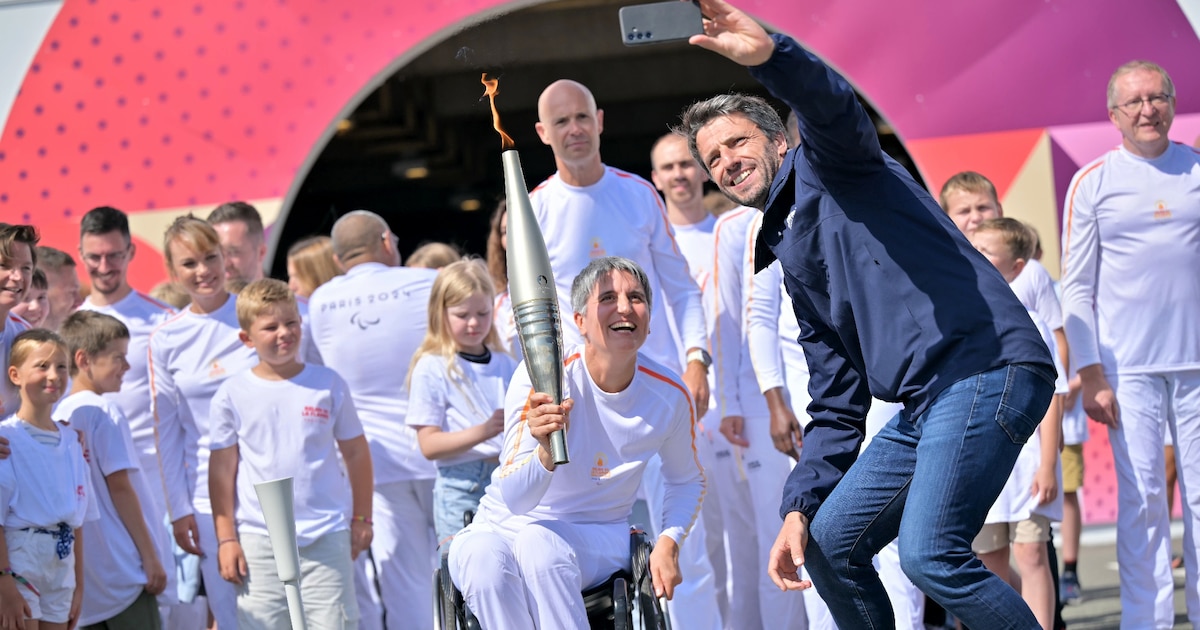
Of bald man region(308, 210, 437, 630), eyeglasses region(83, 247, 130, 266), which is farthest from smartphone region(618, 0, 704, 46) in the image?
eyeglasses region(83, 247, 130, 266)

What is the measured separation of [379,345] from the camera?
221 inches

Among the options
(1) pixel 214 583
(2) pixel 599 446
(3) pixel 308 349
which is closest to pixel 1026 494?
(2) pixel 599 446

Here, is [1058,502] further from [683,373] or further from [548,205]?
[548,205]

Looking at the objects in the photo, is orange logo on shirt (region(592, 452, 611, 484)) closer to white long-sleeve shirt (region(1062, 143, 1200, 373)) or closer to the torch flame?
the torch flame

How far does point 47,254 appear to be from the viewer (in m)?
6.54

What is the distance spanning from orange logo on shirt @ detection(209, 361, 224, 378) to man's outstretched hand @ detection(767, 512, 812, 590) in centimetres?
285

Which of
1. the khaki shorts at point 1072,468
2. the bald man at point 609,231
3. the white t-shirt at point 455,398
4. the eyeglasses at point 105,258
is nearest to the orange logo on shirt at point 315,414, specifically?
the white t-shirt at point 455,398

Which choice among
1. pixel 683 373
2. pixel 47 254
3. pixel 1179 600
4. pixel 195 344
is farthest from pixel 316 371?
pixel 1179 600

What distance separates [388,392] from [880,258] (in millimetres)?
3145

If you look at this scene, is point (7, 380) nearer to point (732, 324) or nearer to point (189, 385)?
point (189, 385)

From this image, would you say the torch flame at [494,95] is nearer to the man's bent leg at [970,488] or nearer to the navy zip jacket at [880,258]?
the navy zip jacket at [880,258]

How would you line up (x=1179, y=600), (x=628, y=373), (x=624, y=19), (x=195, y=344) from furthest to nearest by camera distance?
(x=1179, y=600)
(x=195, y=344)
(x=628, y=373)
(x=624, y=19)

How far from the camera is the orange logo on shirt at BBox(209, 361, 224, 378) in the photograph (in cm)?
533

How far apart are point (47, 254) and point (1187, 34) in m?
6.39
